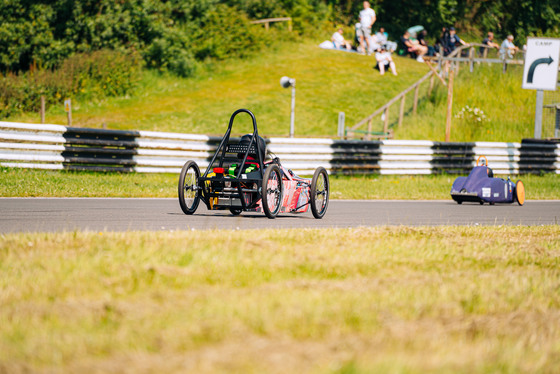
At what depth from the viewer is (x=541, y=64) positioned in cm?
2016

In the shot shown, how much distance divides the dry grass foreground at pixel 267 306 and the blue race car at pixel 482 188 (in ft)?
21.2

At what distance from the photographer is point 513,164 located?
1880cm

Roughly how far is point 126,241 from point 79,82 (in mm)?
26957

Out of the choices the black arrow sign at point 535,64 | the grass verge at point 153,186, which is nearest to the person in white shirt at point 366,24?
the black arrow sign at point 535,64

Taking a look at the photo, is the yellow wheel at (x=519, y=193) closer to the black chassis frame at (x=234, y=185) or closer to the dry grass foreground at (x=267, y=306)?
the black chassis frame at (x=234, y=185)

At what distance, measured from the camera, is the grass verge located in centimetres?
1132

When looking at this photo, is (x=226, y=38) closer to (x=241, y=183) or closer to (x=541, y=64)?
(x=541, y=64)

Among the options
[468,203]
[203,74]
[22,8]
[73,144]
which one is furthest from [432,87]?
[22,8]

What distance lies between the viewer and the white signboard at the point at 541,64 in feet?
65.7

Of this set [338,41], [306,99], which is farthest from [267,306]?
[338,41]

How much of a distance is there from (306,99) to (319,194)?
68.3ft

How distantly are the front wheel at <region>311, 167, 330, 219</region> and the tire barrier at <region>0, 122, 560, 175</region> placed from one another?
5.83 m

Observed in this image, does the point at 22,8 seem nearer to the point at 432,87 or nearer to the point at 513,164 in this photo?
the point at 432,87

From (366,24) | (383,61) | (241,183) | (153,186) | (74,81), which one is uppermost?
(366,24)
